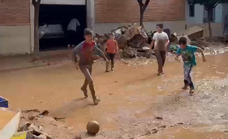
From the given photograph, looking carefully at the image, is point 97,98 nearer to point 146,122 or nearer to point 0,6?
point 146,122

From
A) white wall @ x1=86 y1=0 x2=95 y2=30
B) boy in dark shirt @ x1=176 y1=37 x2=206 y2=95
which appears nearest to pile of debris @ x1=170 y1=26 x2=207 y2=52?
white wall @ x1=86 y1=0 x2=95 y2=30

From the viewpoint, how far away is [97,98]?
9234 millimetres

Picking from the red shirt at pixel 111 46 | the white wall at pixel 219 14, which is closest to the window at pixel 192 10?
the white wall at pixel 219 14

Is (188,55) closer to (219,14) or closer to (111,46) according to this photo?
(111,46)

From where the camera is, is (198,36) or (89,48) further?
(198,36)

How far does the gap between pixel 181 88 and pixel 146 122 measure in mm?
3291

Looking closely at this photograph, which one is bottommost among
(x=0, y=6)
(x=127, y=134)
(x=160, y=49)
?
(x=127, y=134)

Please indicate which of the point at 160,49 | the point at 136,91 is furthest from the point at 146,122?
the point at 160,49

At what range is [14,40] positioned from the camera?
18969 mm

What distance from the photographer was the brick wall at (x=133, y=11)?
75.5ft

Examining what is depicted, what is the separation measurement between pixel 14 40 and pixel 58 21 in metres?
6.41

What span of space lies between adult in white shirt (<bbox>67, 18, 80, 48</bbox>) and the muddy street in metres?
9.92

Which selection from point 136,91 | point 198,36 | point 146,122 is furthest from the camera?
point 198,36

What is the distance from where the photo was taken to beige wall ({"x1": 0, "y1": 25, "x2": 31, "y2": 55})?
18.5 meters
